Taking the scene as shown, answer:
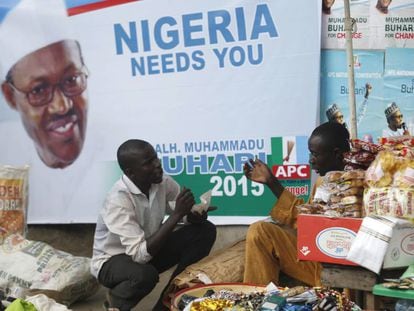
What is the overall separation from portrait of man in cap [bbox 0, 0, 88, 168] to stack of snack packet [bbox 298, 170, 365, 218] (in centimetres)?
252

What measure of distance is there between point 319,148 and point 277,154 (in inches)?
39.4

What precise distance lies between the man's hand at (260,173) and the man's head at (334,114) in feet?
2.66

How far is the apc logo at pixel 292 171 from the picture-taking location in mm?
4602

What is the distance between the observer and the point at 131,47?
4996 mm

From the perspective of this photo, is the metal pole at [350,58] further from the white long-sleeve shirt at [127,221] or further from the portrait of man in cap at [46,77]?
the portrait of man in cap at [46,77]

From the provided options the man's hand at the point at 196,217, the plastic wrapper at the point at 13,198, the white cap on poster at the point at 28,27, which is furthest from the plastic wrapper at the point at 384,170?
the white cap on poster at the point at 28,27

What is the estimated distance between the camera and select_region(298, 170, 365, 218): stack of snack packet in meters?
3.05

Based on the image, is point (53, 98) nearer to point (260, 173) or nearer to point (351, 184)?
point (260, 173)

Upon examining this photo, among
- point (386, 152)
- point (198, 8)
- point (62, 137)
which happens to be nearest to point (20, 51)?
point (62, 137)

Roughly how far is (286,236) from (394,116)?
52.1 inches

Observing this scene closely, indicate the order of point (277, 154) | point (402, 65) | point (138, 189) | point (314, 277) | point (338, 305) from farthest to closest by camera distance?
point (277, 154), point (402, 65), point (138, 189), point (314, 277), point (338, 305)

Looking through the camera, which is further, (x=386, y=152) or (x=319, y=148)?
(x=319, y=148)

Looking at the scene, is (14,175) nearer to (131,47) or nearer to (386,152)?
(131,47)

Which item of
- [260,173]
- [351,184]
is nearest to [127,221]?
[260,173]
